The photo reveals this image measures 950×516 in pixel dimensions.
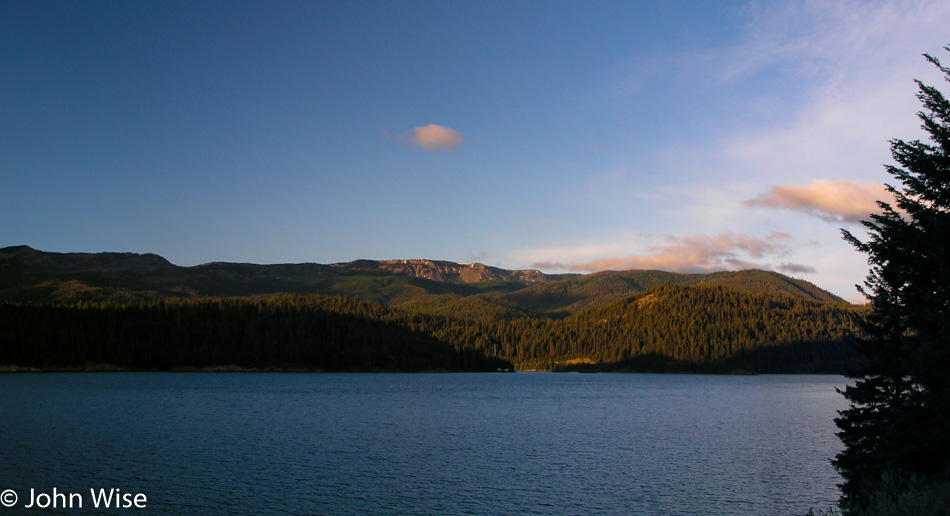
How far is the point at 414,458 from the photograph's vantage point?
54.4 metres

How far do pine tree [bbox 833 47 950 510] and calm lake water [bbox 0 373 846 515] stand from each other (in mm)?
8470

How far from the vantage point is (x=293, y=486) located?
42844 millimetres

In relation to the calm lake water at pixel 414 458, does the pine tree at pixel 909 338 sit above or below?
above

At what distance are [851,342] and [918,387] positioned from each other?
3.59 meters

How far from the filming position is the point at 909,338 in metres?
31.2

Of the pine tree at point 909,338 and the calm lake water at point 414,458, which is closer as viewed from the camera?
the pine tree at point 909,338

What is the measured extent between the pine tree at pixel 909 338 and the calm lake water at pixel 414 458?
8.47 metres

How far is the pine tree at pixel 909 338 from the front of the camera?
27.2 meters

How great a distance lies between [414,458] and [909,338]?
37.4 metres

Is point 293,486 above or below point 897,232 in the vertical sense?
below

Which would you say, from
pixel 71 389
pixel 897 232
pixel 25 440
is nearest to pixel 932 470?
pixel 897 232

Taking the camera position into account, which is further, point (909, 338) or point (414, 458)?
point (414, 458)

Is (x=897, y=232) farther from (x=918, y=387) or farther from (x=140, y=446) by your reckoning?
(x=140, y=446)

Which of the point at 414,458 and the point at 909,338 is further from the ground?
the point at 909,338
